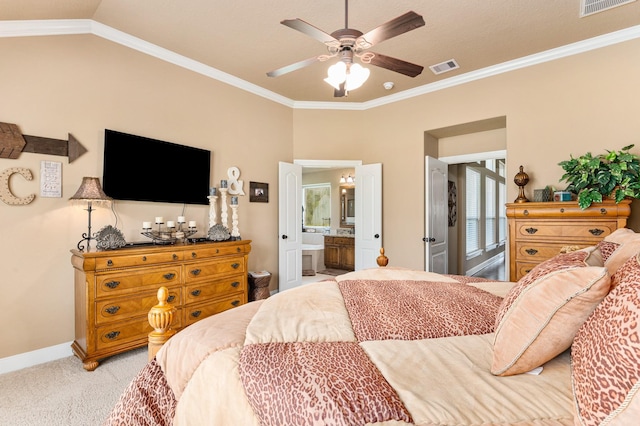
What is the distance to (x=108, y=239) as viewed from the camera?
268cm

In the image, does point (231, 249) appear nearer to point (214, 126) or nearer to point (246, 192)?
point (246, 192)

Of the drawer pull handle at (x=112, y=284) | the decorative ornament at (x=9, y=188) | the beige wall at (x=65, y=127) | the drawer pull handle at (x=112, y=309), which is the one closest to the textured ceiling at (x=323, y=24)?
the beige wall at (x=65, y=127)

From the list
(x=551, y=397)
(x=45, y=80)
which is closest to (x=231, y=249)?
(x=45, y=80)

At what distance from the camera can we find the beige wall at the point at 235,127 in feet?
8.69

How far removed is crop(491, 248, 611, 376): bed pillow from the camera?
34.2 inches

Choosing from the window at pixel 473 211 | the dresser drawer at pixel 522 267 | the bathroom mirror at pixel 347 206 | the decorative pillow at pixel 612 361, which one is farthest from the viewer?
the bathroom mirror at pixel 347 206

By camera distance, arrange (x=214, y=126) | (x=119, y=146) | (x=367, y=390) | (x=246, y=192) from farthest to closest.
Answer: (x=246, y=192), (x=214, y=126), (x=119, y=146), (x=367, y=390)

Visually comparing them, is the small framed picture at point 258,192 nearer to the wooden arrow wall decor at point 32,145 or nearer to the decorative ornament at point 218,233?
the decorative ornament at point 218,233

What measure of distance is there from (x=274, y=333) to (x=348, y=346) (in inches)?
11.1

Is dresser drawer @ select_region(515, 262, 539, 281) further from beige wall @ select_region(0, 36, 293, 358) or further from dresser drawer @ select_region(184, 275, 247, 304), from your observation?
beige wall @ select_region(0, 36, 293, 358)

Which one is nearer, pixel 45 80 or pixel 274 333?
pixel 274 333

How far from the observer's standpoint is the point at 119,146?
3094mm

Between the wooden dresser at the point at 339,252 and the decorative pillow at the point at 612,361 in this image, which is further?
the wooden dresser at the point at 339,252

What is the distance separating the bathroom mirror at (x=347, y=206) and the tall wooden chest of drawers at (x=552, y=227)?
451cm
